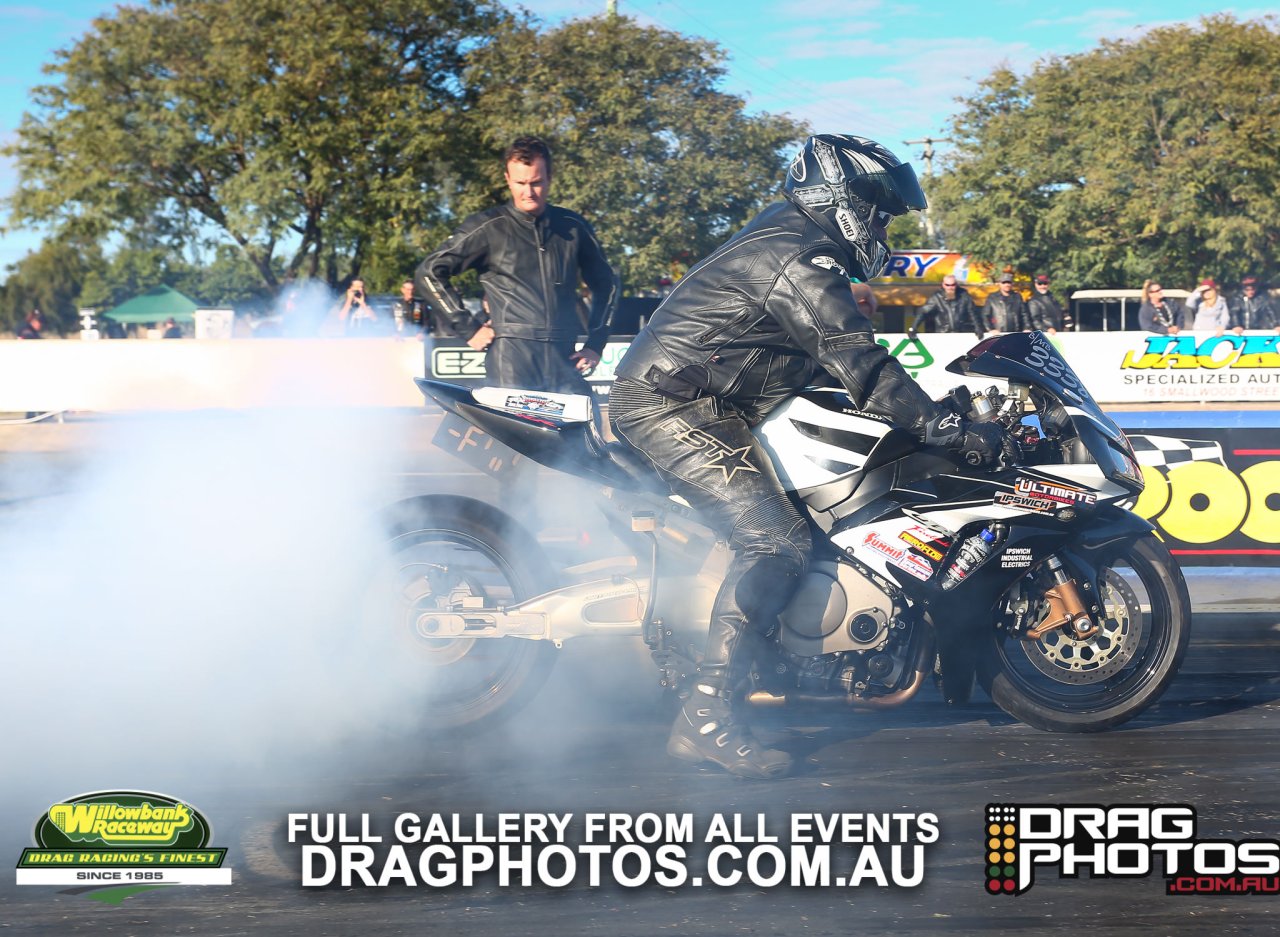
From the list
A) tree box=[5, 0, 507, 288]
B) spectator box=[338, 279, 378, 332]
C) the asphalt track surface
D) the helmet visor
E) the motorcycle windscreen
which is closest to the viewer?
the asphalt track surface

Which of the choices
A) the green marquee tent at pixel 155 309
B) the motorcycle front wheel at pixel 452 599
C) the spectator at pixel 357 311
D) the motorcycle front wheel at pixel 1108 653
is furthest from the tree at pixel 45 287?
the motorcycle front wheel at pixel 1108 653

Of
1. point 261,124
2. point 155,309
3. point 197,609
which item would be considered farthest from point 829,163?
point 155,309

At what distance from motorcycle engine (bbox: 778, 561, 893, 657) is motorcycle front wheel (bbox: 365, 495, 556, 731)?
851 mm

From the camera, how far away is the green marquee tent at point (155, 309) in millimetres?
62562

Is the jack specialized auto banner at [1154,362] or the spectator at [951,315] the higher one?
the spectator at [951,315]

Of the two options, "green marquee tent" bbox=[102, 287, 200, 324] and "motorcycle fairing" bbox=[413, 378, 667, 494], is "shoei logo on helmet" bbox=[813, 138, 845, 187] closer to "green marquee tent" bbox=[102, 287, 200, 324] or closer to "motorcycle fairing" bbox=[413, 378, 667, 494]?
"motorcycle fairing" bbox=[413, 378, 667, 494]

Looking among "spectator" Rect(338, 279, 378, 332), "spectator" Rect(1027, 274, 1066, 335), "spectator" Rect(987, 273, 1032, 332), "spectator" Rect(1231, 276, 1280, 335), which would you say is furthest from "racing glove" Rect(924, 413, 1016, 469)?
"spectator" Rect(1231, 276, 1280, 335)

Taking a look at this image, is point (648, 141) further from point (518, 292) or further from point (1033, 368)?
point (1033, 368)

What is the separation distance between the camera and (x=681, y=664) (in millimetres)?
4453

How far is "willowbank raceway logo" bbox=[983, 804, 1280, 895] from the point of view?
3.48 m

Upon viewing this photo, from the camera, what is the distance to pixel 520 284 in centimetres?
614

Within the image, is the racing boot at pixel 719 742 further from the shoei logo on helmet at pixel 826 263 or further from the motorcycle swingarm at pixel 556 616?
the shoei logo on helmet at pixel 826 263

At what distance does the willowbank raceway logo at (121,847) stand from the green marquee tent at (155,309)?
201 feet

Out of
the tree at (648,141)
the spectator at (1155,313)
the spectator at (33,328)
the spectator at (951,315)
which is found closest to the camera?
Answer: the spectator at (951,315)
